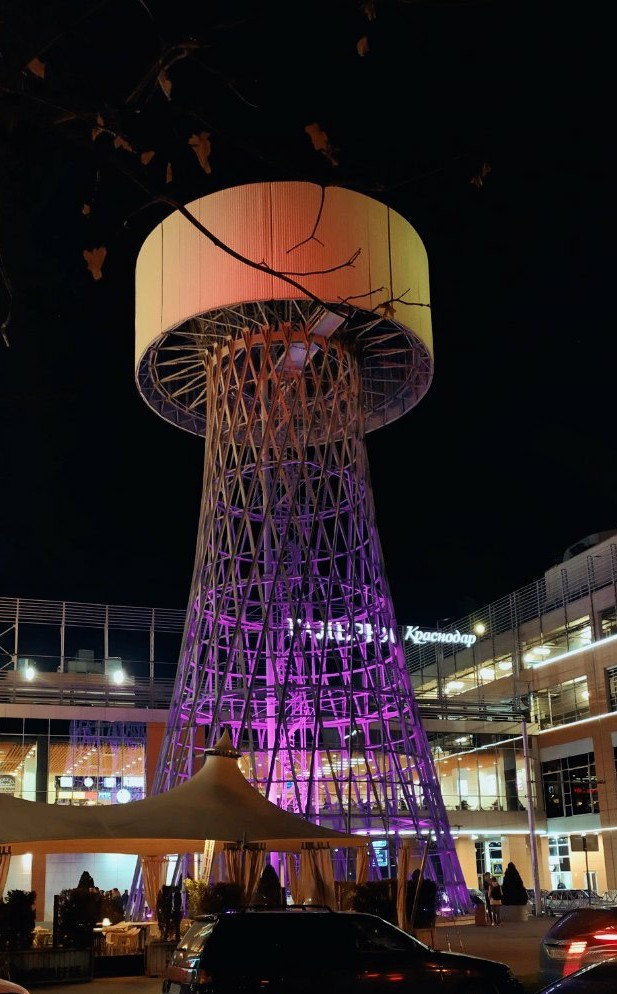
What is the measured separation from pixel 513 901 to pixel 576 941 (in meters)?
24.7

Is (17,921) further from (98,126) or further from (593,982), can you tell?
(98,126)

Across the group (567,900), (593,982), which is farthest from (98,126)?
(567,900)

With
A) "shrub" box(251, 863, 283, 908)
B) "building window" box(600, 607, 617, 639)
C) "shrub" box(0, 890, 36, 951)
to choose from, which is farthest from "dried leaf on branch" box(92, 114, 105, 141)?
"building window" box(600, 607, 617, 639)

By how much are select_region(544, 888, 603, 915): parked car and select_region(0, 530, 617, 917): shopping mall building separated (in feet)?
4.26

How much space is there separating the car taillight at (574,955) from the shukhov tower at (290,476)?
1709 cm

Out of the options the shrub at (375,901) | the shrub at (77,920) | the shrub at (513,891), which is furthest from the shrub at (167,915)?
the shrub at (513,891)

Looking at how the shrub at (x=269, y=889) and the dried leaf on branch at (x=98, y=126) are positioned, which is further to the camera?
the shrub at (x=269, y=889)

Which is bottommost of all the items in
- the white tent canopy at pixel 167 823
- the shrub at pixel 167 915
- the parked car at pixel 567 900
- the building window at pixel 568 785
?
the parked car at pixel 567 900

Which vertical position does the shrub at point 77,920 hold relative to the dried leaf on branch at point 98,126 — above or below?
below

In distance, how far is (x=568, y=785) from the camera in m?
57.9

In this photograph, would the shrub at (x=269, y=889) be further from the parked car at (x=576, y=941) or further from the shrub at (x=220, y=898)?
the parked car at (x=576, y=941)

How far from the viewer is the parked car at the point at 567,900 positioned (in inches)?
1797

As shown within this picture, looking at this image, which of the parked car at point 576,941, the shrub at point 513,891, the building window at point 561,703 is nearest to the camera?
the parked car at point 576,941

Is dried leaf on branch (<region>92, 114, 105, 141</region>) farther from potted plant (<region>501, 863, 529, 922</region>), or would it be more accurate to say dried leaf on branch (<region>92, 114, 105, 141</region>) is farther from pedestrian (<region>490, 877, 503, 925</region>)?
potted plant (<region>501, 863, 529, 922</region>)
